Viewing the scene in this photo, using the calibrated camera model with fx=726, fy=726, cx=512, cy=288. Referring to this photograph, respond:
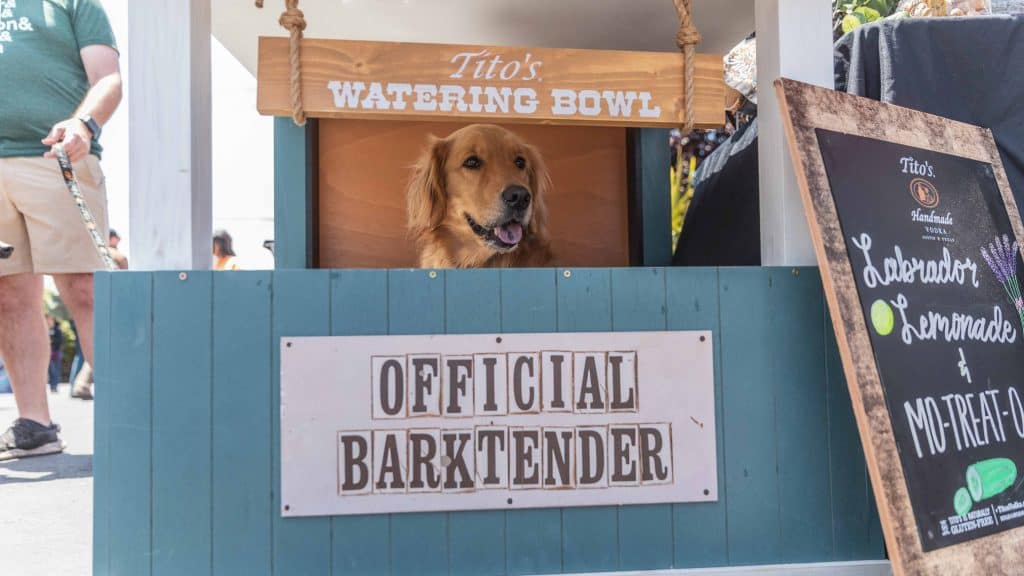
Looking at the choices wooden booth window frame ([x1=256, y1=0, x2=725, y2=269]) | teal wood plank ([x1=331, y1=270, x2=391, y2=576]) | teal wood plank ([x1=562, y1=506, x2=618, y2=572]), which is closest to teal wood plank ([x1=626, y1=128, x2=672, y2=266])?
wooden booth window frame ([x1=256, y1=0, x2=725, y2=269])

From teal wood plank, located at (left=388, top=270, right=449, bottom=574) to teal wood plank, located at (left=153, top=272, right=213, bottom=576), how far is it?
17.8 inches

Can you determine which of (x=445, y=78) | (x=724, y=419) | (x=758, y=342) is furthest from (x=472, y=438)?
(x=445, y=78)

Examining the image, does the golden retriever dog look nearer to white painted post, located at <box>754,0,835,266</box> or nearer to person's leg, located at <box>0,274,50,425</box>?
white painted post, located at <box>754,0,835,266</box>

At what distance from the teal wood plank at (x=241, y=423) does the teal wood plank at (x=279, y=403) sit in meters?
0.02

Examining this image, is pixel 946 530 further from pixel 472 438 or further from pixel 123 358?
pixel 123 358

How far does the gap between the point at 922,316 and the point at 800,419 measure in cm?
41

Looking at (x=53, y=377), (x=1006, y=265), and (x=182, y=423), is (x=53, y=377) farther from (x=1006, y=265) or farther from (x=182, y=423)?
(x=1006, y=265)

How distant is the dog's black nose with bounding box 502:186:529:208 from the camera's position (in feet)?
9.41

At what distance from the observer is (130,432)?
5.81ft

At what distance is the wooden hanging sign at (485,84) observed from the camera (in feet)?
6.56

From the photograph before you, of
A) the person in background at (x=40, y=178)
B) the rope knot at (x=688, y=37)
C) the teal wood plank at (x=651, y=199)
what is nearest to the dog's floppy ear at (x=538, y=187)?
the teal wood plank at (x=651, y=199)

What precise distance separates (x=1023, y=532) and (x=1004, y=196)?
98cm

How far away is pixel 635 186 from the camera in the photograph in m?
3.46

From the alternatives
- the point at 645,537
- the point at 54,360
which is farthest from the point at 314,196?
the point at 54,360
